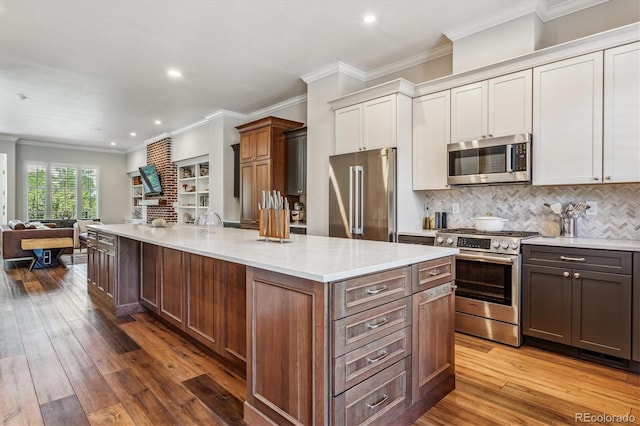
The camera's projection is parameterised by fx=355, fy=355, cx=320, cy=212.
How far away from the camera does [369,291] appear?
1.64 metres

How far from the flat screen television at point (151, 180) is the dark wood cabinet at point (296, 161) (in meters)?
4.82

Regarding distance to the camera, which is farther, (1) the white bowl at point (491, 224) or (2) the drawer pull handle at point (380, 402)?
(1) the white bowl at point (491, 224)

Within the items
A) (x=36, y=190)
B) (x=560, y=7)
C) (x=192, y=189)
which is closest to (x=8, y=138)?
(x=36, y=190)

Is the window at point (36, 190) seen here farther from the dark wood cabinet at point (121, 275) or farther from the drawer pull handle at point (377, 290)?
the drawer pull handle at point (377, 290)

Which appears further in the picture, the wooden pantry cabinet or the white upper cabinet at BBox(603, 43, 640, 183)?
the wooden pantry cabinet

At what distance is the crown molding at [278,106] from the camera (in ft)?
18.6

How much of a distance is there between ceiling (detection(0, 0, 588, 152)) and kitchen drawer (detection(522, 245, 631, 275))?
212 cm

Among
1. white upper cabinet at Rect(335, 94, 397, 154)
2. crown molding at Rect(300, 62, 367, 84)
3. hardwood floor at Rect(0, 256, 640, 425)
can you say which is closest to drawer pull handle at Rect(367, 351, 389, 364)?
hardwood floor at Rect(0, 256, 640, 425)

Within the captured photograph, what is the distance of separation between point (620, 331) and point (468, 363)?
1.07m

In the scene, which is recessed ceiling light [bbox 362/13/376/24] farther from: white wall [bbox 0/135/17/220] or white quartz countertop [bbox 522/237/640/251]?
white wall [bbox 0/135/17/220]

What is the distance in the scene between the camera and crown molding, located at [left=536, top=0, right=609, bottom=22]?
3055 millimetres

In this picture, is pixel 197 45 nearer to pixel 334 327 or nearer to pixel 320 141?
pixel 320 141

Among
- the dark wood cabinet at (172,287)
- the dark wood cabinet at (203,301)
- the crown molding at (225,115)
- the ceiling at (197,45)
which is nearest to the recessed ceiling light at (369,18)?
the ceiling at (197,45)

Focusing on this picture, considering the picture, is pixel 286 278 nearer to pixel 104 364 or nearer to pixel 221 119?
pixel 104 364
